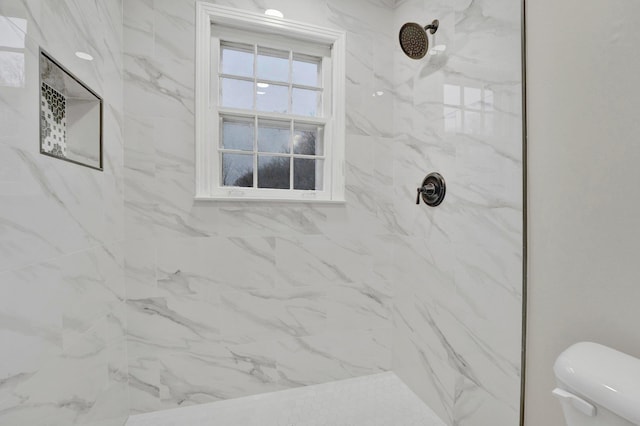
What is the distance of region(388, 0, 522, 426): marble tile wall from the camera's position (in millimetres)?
1325

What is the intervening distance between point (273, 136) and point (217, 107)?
0.37 m

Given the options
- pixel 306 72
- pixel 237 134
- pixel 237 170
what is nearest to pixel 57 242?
pixel 237 170

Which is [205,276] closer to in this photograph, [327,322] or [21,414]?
[327,322]

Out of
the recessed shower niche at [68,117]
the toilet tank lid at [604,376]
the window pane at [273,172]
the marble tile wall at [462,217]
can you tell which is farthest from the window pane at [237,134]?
the toilet tank lid at [604,376]

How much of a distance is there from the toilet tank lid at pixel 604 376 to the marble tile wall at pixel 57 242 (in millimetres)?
1483

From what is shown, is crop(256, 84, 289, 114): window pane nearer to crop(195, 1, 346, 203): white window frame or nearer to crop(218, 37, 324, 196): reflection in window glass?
crop(218, 37, 324, 196): reflection in window glass

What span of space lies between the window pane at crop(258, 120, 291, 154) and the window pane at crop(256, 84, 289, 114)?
0.28ft

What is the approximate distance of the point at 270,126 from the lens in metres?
1.98

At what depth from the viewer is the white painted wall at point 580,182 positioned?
918mm

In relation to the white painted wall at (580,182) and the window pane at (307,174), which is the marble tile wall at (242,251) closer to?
the window pane at (307,174)

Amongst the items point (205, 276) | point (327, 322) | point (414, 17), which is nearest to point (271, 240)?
point (205, 276)

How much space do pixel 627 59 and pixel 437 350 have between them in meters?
1.51

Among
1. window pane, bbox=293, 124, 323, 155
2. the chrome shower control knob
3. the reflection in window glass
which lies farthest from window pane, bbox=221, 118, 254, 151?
the chrome shower control knob

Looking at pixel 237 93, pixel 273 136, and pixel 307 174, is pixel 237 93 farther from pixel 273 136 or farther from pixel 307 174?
pixel 307 174
